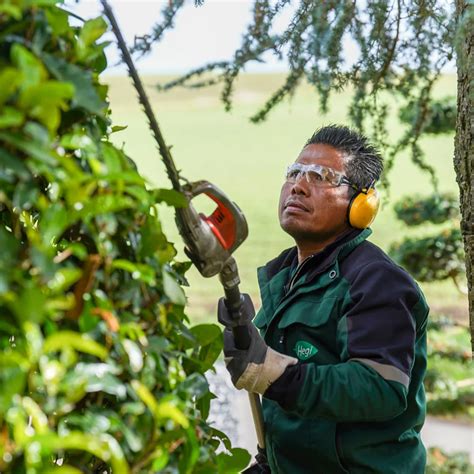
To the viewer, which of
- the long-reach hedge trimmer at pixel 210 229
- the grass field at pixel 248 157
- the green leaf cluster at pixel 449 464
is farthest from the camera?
the grass field at pixel 248 157

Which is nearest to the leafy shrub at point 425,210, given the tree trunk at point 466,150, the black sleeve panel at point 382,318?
the tree trunk at point 466,150

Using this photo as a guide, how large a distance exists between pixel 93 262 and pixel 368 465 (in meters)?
1.10

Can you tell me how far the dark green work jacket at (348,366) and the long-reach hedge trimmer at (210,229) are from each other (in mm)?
213

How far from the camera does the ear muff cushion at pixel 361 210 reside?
7.20ft

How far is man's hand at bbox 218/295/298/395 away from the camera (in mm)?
1884

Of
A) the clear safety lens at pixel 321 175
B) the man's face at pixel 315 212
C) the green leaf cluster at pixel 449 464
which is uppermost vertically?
the clear safety lens at pixel 321 175

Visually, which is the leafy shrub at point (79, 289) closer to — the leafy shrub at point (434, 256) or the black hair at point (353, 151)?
the black hair at point (353, 151)

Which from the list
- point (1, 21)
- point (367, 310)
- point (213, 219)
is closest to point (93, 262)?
point (1, 21)

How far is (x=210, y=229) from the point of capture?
5.44 ft

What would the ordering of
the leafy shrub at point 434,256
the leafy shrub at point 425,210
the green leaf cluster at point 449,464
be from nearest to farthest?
1. the green leaf cluster at point 449,464
2. the leafy shrub at point 434,256
3. the leafy shrub at point 425,210

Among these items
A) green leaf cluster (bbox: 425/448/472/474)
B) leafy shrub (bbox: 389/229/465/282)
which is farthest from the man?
leafy shrub (bbox: 389/229/465/282)

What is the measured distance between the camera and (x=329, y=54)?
9.53 ft

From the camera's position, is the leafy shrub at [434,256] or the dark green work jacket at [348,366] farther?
the leafy shrub at [434,256]

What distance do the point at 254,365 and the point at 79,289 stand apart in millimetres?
786
